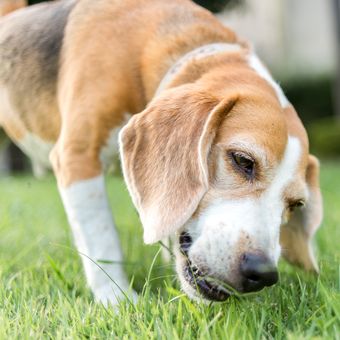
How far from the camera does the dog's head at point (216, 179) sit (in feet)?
8.38

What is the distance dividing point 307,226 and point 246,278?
3.62ft

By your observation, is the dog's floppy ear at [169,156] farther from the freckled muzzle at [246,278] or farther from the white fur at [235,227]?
the freckled muzzle at [246,278]

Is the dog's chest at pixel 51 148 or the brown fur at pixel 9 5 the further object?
the brown fur at pixel 9 5

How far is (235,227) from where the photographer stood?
2551mm

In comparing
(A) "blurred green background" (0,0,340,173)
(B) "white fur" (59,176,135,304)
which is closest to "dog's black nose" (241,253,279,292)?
(B) "white fur" (59,176,135,304)

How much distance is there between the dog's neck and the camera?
3.39m

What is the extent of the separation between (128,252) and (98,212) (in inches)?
30.9

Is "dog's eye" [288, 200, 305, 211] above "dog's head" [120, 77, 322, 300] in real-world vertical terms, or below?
below

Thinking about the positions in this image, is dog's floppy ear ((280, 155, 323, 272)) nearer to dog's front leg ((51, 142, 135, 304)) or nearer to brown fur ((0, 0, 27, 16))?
dog's front leg ((51, 142, 135, 304))

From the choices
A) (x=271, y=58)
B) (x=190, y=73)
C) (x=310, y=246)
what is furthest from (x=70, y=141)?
(x=271, y=58)

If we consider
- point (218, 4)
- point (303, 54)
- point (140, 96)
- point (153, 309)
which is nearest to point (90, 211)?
point (140, 96)

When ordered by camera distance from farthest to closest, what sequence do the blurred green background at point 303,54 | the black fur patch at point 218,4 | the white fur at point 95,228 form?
the blurred green background at point 303,54
the black fur patch at point 218,4
the white fur at point 95,228

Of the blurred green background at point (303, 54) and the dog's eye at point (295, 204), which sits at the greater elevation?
the dog's eye at point (295, 204)

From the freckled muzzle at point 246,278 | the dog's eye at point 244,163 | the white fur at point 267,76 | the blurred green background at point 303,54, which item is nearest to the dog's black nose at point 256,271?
the freckled muzzle at point 246,278
